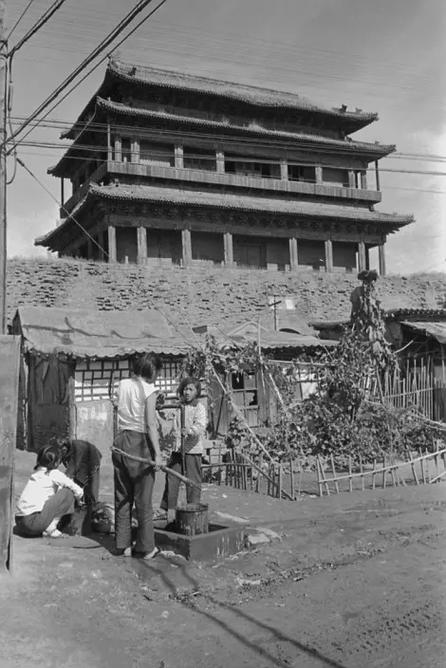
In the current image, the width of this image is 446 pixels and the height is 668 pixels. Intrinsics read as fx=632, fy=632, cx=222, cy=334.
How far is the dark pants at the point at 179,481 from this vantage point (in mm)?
6684

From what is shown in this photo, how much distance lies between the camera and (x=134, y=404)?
548cm

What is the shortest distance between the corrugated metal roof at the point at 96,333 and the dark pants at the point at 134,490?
6904mm

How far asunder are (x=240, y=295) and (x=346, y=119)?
43.6 ft

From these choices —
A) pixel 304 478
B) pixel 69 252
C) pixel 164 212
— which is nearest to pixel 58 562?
pixel 304 478

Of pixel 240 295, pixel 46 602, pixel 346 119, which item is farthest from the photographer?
pixel 346 119

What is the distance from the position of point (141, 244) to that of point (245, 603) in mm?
25689

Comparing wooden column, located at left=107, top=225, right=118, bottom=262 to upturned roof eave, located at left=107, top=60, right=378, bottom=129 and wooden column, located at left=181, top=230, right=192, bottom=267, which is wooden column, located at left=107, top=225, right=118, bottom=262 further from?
upturned roof eave, located at left=107, top=60, right=378, bottom=129

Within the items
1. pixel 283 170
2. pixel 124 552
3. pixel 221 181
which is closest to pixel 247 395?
pixel 124 552

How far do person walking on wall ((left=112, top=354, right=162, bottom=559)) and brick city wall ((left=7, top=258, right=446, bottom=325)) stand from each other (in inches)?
658

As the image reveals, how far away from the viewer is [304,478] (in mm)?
10094

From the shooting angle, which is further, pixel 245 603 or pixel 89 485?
pixel 89 485

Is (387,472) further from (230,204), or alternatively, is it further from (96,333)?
(230,204)

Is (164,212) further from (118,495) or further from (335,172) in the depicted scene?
(118,495)

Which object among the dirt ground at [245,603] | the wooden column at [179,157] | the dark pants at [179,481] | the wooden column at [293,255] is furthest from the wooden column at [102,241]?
the dirt ground at [245,603]
